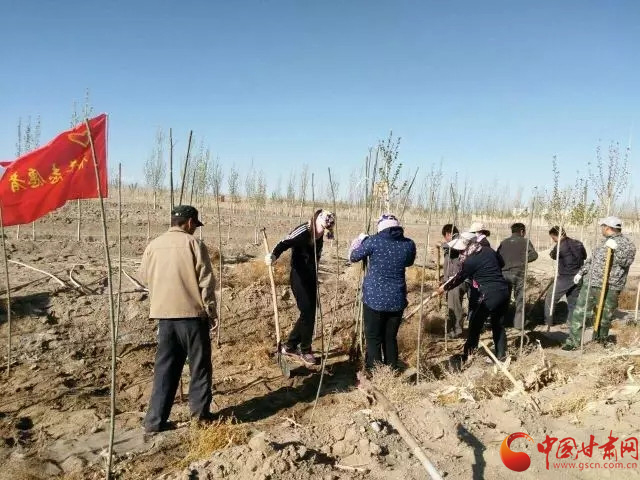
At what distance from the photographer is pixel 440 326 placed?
6152 mm

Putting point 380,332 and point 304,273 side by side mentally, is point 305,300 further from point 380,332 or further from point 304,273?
point 380,332

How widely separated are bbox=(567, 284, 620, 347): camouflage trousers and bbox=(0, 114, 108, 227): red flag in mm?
4813

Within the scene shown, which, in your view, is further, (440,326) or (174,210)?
(440,326)

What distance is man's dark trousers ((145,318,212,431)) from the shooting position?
124 inches

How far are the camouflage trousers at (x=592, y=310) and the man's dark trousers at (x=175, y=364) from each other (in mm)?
3884

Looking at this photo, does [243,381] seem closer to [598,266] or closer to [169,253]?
[169,253]

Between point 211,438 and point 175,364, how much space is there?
1.94 feet

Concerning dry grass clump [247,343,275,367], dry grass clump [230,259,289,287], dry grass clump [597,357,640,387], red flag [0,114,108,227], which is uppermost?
red flag [0,114,108,227]

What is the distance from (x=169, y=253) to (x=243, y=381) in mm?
1686

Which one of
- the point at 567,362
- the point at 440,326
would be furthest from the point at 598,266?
the point at 440,326

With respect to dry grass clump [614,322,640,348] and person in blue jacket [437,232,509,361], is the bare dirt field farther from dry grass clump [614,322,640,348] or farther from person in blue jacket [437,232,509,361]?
person in blue jacket [437,232,509,361]

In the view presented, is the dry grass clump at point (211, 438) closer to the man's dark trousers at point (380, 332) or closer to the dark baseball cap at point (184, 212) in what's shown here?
the man's dark trousers at point (380, 332)

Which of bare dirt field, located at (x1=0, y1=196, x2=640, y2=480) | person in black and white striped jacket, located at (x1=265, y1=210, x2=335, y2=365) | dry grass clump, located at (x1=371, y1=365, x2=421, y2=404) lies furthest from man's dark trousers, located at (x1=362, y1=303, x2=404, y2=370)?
person in black and white striped jacket, located at (x1=265, y1=210, x2=335, y2=365)

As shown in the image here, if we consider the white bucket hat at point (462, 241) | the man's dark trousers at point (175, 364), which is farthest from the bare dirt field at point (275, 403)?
the white bucket hat at point (462, 241)
